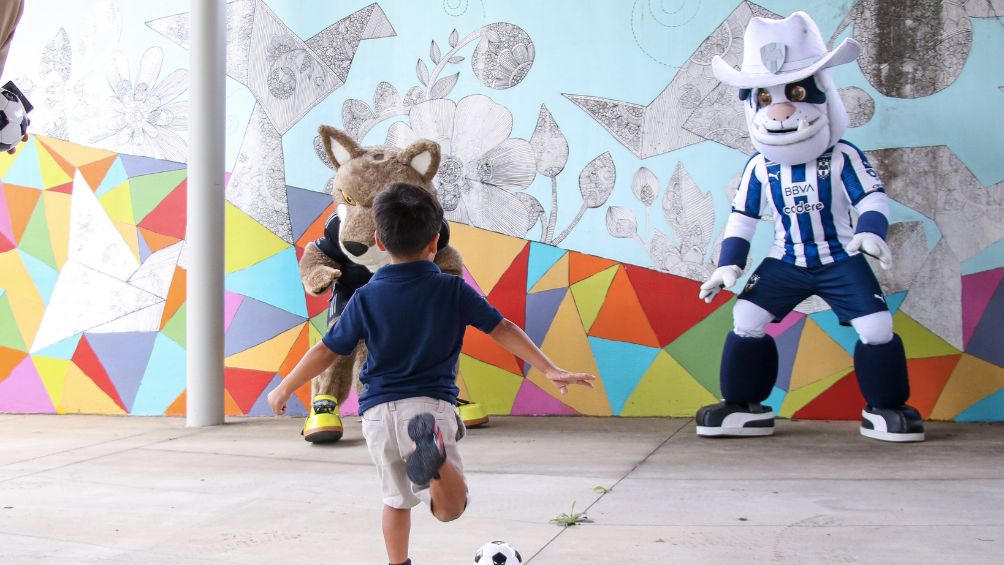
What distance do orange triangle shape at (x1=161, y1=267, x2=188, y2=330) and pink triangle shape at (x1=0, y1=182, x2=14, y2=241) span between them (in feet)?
4.05

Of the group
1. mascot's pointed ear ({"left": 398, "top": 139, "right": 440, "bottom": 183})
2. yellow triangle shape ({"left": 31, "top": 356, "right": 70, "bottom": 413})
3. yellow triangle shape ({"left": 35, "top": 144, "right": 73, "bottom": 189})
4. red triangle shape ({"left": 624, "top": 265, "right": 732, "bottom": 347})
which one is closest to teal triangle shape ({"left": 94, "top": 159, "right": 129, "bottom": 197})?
yellow triangle shape ({"left": 35, "top": 144, "right": 73, "bottom": 189})

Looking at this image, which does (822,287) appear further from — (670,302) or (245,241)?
(245,241)

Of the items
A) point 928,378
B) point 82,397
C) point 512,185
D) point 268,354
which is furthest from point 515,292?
point 82,397

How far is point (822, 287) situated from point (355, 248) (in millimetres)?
2402

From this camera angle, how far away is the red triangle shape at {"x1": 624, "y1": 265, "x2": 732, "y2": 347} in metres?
5.66

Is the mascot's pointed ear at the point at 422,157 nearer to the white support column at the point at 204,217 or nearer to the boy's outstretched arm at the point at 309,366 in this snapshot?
the white support column at the point at 204,217

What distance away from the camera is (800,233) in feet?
16.3

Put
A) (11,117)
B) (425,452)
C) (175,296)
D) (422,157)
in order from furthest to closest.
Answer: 1. (175,296)
2. (422,157)
3. (11,117)
4. (425,452)

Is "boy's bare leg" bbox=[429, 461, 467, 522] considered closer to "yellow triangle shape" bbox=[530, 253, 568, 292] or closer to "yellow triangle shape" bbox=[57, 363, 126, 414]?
"yellow triangle shape" bbox=[530, 253, 568, 292]

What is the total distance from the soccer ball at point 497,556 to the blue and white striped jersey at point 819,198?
287cm

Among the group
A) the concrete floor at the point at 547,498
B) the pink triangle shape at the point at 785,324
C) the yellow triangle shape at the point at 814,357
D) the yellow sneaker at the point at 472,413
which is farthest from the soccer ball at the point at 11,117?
the yellow triangle shape at the point at 814,357

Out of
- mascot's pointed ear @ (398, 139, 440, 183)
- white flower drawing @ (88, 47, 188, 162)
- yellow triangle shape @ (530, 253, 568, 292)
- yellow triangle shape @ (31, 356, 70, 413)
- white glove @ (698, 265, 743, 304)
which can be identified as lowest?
yellow triangle shape @ (31, 356, 70, 413)

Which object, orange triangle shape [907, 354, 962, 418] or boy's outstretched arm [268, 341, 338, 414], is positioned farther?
orange triangle shape [907, 354, 962, 418]

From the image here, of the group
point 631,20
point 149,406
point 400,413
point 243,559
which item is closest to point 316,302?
point 149,406
